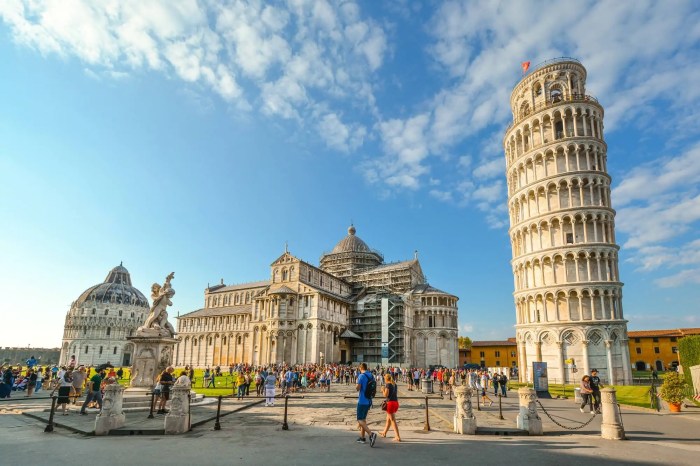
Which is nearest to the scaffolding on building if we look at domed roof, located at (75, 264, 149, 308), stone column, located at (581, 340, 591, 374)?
stone column, located at (581, 340, 591, 374)

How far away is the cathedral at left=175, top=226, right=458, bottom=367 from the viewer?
192ft

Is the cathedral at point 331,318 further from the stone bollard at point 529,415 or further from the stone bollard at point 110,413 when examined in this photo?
the stone bollard at point 529,415

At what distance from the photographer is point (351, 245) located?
83.8 m

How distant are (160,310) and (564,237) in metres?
37.8

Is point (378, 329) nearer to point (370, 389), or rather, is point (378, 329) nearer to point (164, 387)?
point (164, 387)

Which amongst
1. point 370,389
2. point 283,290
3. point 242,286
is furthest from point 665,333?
point 370,389

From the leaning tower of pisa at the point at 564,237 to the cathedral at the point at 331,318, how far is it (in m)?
24.8

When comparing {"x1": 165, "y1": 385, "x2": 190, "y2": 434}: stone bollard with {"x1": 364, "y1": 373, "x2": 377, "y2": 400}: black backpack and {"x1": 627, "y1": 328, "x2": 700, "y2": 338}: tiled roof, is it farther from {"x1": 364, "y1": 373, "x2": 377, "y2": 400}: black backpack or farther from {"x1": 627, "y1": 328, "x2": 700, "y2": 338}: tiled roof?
{"x1": 627, "y1": 328, "x2": 700, "y2": 338}: tiled roof

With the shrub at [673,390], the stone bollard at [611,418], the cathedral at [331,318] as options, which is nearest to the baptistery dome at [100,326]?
the cathedral at [331,318]

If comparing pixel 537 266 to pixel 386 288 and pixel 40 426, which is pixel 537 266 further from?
pixel 40 426

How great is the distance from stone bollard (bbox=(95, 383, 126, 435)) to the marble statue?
720cm

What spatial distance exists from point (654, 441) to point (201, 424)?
1343 centimetres

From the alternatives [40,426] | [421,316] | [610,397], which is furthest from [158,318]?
[421,316]

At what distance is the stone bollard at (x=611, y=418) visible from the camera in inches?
439
